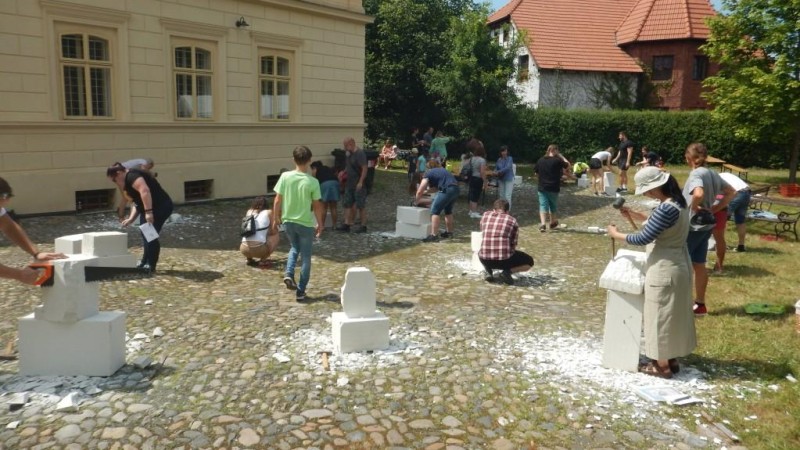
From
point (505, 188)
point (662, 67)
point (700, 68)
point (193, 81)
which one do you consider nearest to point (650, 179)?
point (505, 188)

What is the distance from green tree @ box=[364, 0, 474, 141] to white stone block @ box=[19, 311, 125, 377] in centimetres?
2728

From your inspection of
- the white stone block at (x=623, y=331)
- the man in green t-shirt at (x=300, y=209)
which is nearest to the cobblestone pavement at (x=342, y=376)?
the white stone block at (x=623, y=331)

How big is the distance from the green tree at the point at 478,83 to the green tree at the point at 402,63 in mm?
2629

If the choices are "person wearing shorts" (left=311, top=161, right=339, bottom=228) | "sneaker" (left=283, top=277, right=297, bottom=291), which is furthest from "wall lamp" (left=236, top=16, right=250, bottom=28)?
"sneaker" (left=283, top=277, right=297, bottom=291)

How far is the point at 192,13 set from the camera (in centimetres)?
1521

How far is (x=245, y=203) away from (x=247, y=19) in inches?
185

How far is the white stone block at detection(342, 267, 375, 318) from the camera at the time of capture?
6.12 m

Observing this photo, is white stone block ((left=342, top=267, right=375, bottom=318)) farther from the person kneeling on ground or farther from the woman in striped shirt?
the person kneeling on ground

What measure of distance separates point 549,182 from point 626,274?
25.2 feet

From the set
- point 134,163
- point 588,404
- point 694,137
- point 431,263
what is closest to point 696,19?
point 694,137

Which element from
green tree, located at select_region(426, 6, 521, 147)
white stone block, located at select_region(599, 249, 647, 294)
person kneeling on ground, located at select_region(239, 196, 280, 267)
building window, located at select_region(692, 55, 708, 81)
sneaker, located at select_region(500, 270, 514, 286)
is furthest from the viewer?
building window, located at select_region(692, 55, 708, 81)

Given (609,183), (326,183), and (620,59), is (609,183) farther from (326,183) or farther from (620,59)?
(620,59)

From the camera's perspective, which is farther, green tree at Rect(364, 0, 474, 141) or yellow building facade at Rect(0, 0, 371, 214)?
green tree at Rect(364, 0, 474, 141)

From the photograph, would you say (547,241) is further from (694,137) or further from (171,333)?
(694,137)
